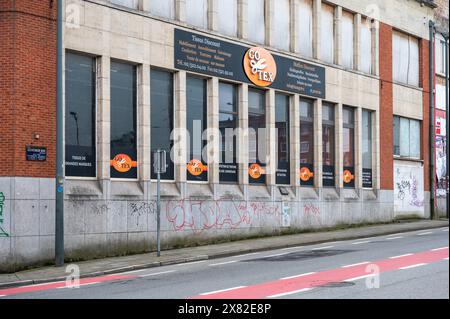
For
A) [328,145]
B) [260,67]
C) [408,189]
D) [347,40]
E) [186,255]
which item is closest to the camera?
[186,255]

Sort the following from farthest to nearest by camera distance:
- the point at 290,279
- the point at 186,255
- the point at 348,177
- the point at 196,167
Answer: the point at 348,177 < the point at 196,167 < the point at 186,255 < the point at 290,279

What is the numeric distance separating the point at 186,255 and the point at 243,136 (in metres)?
6.77

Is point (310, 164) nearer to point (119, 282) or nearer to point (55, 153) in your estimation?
point (55, 153)

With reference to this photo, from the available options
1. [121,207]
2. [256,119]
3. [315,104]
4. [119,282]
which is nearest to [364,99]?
[315,104]

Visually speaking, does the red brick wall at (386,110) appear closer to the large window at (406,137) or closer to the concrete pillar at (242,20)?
the large window at (406,137)

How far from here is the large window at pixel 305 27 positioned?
2956cm

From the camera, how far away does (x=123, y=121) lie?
870 inches

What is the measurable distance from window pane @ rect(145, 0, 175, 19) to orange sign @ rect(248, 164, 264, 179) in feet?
21.3

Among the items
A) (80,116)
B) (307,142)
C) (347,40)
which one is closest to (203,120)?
(80,116)

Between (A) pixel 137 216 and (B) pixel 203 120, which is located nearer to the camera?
(A) pixel 137 216

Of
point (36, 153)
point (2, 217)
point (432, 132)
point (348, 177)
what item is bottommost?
point (2, 217)

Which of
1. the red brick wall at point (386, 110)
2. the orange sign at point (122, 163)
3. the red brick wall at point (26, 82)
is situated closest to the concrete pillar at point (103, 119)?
the orange sign at point (122, 163)

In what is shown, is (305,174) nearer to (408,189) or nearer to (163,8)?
(408,189)
